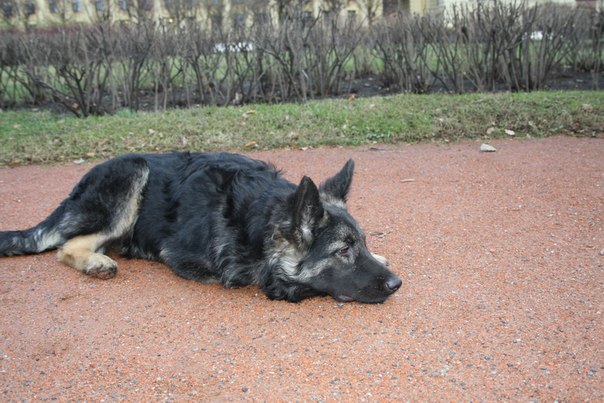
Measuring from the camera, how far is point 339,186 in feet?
17.6

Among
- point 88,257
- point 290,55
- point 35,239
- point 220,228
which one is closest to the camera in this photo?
point 220,228

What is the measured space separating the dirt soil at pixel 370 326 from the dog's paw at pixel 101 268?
0.08 metres

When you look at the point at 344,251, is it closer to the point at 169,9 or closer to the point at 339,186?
the point at 339,186

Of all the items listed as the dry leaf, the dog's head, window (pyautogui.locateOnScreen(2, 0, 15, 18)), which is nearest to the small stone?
the dry leaf

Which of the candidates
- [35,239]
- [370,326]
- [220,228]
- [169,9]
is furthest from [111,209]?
[169,9]

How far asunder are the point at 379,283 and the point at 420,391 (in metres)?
1.13

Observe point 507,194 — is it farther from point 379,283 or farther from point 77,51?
point 77,51

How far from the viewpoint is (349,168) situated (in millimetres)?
5367

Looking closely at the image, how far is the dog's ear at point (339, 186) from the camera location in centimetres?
536

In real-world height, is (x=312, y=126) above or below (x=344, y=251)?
above

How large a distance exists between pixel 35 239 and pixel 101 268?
0.97 metres

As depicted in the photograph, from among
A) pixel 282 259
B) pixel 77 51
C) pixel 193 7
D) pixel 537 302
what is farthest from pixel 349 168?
pixel 193 7

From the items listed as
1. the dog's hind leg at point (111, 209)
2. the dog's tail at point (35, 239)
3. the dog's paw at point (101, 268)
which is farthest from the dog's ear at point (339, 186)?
the dog's tail at point (35, 239)

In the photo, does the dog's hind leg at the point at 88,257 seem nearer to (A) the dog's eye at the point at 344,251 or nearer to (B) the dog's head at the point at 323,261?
(B) the dog's head at the point at 323,261
